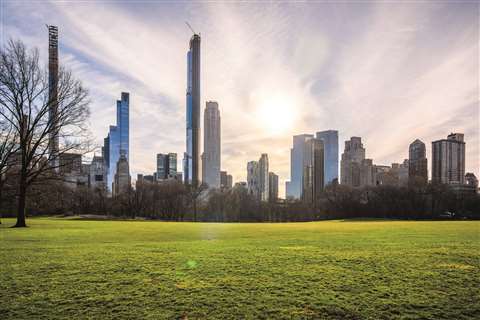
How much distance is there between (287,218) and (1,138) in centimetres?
7728

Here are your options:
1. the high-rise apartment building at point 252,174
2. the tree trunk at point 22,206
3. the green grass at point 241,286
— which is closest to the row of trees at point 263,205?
the tree trunk at point 22,206

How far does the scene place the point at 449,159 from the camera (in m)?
137

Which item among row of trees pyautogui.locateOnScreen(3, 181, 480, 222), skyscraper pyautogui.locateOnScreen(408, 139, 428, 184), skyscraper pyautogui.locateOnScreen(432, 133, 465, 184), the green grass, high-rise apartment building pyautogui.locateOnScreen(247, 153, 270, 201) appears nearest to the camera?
the green grass

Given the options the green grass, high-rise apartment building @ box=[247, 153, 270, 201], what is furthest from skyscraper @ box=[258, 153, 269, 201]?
the green grass

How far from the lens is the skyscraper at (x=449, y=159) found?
13288cm

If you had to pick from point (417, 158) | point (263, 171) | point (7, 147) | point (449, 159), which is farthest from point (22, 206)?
point (263, 171)

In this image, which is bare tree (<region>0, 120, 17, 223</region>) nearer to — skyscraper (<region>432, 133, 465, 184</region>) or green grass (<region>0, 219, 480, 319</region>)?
green grass (<region>0, 219, 480, 319</region>)

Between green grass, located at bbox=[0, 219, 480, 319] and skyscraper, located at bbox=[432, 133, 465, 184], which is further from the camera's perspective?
skyscraper, located at bbox=[432, 133, 465, 184]

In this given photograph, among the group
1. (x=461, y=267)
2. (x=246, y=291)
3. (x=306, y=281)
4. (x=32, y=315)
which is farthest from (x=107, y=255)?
(x=461, y=267)

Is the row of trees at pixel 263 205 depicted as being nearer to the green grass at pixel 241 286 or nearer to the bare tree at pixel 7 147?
the bare tree at pixel 7 147

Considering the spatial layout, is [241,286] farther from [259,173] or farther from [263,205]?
[259,173]

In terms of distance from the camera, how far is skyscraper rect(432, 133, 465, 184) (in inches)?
5231

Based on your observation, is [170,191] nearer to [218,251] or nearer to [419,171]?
[218,251]

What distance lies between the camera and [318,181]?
184m
